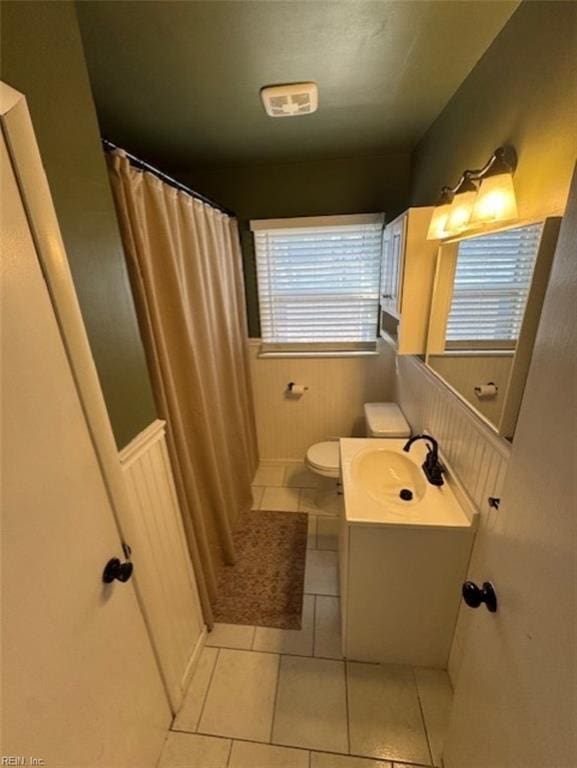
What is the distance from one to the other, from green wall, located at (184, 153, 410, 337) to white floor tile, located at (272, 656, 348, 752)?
2634 mm

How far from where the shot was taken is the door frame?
602 millimetres

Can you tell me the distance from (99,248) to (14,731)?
3.47 ft

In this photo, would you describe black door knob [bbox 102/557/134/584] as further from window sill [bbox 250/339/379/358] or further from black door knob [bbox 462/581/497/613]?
window sill [bbox 250/339/379/358]

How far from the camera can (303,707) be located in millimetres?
1243

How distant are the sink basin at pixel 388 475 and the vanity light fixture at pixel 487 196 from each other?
103cm

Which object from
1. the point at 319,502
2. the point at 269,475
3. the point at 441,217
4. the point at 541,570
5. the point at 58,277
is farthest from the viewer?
the point at 269,475

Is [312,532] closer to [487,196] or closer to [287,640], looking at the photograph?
[287,640]

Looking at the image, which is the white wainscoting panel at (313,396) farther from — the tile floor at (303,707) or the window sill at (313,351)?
the tile floor at (303,707)

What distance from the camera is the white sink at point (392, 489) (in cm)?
115

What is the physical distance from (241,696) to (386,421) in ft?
5.11

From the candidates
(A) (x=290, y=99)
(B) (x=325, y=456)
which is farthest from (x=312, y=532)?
(A) (x=290, y=99)

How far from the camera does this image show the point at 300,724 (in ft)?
Result: 3.92

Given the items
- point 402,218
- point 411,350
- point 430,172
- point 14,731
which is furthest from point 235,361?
point 14,731

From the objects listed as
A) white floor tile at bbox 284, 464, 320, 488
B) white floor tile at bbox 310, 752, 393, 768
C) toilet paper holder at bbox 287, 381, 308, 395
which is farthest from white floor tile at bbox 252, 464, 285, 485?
white floor tile at bbox 310, 752, 393, 768
